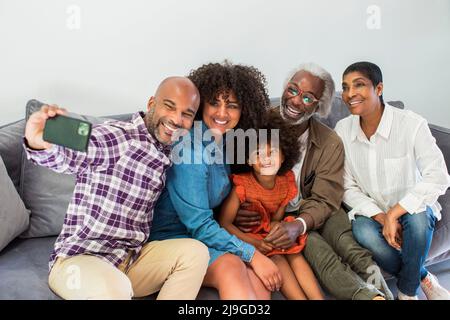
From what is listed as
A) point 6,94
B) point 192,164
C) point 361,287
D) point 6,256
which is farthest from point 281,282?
point 6,94

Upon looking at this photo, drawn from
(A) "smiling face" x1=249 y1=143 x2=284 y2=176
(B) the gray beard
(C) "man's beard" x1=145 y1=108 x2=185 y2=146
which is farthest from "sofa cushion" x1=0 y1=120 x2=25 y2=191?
(B) the gray beard

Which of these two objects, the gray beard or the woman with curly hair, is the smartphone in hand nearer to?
the woman with curly hair

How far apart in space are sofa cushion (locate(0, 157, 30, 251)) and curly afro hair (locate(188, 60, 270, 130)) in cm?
60

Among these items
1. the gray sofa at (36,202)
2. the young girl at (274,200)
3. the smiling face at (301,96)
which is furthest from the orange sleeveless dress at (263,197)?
the gray sofa at (36,202)

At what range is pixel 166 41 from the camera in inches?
70.4

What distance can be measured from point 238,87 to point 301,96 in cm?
25

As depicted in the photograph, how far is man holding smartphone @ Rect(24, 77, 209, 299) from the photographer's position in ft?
3.70

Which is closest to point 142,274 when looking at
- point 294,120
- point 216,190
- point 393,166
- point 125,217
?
point 125,217

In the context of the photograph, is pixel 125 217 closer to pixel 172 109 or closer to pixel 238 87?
pixel 172 109

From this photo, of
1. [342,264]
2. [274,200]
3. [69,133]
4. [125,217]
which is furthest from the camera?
[274,200]

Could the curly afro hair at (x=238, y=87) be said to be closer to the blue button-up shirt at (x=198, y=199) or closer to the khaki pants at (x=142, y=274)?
the blue button-up shirt at (x=198, y=199)

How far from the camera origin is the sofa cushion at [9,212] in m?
1.34

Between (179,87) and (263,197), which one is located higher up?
(179,87)

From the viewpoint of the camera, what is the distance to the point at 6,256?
4.48 feet
